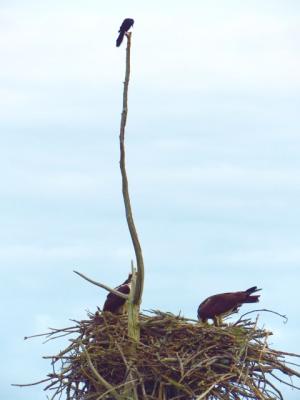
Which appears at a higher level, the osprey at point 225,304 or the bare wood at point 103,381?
the osprey at point 225,304

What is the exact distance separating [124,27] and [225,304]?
3761 millimetres

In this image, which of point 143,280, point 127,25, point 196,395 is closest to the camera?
point 196,395

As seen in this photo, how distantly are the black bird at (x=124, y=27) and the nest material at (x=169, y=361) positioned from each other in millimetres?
3668

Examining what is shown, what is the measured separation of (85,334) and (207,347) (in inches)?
57.9

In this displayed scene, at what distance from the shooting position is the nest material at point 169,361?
12.0m

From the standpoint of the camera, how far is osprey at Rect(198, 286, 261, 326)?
13.5 metres

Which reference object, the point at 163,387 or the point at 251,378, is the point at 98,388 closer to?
the point at 163,387

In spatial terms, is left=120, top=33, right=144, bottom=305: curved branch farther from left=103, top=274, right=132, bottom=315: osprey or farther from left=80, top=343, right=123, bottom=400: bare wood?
Result: left=80, top=343, right=123, bottom=400: bare wood

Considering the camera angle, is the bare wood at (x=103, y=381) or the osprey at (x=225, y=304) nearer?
the bare wood at (x=103, y=381)

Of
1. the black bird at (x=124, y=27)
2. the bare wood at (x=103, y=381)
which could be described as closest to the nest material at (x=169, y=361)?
the bare wood at (x=103, y=381)

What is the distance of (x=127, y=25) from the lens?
13.9 m

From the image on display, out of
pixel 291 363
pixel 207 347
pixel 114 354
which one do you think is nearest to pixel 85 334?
pixel 114 354

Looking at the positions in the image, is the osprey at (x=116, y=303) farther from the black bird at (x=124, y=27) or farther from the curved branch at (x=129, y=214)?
the black bird at (x=124, y=27)

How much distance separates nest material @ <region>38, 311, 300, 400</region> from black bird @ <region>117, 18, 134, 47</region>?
367 centimetres
